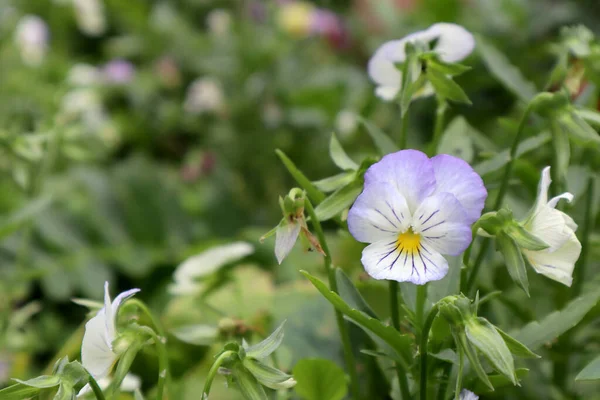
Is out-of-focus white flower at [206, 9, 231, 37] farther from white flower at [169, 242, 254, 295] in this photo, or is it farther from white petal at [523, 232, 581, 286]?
white petal at [523, 232, 581, 286]

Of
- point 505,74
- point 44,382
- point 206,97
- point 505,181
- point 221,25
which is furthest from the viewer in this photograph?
point 221,25

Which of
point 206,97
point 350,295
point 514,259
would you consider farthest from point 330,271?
point 206,97

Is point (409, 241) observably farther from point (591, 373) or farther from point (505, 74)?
point (505, 74)

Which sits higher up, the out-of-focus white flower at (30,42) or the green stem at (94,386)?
the green stem at (94,386)

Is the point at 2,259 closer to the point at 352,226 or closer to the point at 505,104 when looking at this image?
the point at 352,226

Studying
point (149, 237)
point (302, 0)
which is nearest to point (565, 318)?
point (149, 237)

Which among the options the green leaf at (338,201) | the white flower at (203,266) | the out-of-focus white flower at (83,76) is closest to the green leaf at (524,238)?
the green leaf at (338,201)

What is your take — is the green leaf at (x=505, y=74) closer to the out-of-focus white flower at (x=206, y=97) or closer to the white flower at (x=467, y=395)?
the white flower at (x=467, y=395)
